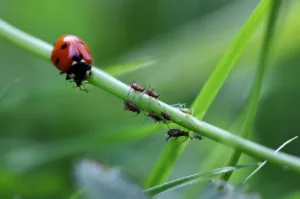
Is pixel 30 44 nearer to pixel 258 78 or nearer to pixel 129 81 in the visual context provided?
pixel 258 78

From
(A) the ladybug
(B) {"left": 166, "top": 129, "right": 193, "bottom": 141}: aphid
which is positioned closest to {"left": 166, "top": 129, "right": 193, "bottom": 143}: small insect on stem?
(B) {"left": 166, "top": 129, "right": 193, "bottom": 141}: aphid

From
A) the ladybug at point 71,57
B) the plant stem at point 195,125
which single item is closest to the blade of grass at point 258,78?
the plant stem at point 195,125

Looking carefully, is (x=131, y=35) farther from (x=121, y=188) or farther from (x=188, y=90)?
(x=121, y=188)

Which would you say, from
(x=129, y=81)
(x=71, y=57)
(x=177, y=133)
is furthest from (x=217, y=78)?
(x=129, y=81)

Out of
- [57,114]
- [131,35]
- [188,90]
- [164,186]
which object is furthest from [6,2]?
[164,186]

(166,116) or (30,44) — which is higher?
(30,44)

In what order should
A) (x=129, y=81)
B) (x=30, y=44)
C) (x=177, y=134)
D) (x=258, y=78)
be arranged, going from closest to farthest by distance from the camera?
(x=258, y=78), (x=177, y=134), (x=30, y=44), (x=129, y=81)

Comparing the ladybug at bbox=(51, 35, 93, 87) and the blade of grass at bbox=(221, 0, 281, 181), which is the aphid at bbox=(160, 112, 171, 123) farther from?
the ladybug at bbox=(51, 35, 93, 87)

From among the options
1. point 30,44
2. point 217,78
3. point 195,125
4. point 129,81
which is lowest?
point 195,125
